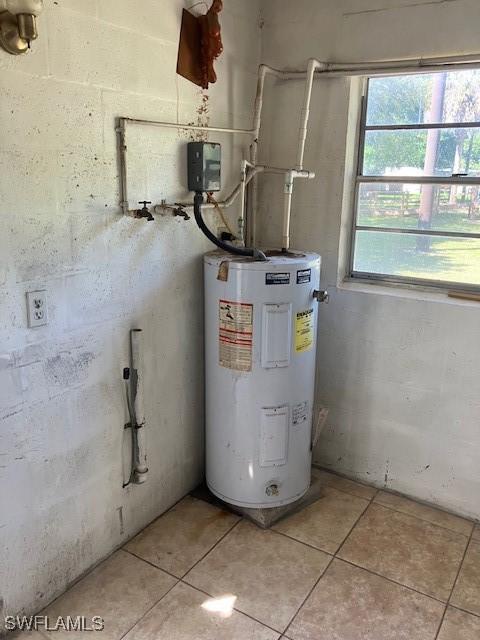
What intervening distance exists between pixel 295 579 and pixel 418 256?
1.48 m

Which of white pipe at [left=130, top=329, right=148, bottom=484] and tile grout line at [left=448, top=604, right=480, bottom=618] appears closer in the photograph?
tile grout line at [left=448, top=604, right=480, bottom=618]

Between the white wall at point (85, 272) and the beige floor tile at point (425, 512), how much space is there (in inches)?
43.0

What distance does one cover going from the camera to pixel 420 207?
7.59ft

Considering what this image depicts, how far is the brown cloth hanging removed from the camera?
2.02 meters

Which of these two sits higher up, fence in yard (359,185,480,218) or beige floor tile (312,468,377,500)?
fence in yard (359,185,480,218)

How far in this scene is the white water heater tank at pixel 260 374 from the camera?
2027 millimetres

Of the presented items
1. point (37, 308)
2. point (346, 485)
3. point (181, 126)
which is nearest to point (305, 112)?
point (181, 126)

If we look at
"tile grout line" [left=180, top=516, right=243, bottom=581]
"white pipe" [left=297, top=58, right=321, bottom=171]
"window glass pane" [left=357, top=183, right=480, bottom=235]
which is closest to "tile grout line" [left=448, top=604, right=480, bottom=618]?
"tile grout line" [left=180, top=516, right=243, bottom=581]

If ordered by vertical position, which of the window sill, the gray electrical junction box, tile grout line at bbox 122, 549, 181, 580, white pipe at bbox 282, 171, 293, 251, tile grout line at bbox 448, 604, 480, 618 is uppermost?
the gray electrical junction box

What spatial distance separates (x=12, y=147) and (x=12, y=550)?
1282 millimetres

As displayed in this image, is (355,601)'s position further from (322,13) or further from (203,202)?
(322,13)

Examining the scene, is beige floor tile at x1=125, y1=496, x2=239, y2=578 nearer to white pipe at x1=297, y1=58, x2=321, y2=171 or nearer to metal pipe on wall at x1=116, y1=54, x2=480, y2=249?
metal pipe on wall at x1=116, y1=54, x2=480, y2=249

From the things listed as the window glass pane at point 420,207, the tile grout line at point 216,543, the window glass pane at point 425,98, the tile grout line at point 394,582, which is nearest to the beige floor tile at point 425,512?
the tile grout line at point 394,582

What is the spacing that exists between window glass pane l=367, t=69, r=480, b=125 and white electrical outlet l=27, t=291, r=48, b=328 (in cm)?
165
